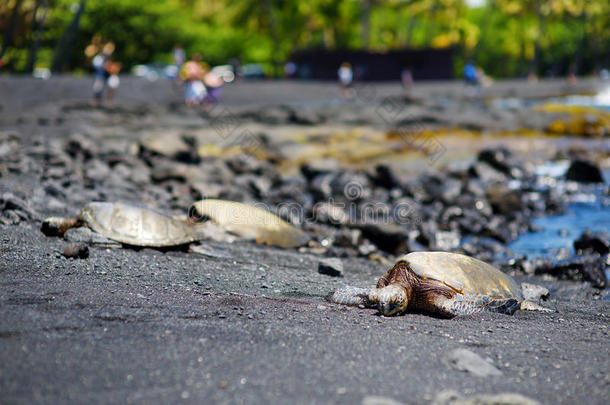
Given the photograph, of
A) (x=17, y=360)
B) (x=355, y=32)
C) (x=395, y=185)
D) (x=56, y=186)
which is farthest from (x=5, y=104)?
(x=355, y=32)

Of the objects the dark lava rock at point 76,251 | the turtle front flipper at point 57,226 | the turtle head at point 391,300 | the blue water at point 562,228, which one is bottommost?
the blue water at point 562,228

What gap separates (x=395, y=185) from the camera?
33.4ft

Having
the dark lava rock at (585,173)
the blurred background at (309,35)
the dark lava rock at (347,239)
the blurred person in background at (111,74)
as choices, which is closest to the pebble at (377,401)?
the dark lava rock at (347,239)

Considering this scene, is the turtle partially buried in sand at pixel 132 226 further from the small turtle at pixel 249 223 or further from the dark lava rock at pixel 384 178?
the dark lava rock at pixel 384 178

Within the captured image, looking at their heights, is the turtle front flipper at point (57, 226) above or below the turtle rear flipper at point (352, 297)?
above

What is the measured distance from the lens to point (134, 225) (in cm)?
500

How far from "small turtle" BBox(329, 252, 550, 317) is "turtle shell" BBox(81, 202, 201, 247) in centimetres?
166

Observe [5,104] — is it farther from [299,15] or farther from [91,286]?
[299,15]

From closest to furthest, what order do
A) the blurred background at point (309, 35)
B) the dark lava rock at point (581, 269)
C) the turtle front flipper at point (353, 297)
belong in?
the turtle front flipper at point (353, 297)
the dark lava rock at point (581, 269)
the blurred background at point (309, 35)

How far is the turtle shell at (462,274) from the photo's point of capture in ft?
13.2

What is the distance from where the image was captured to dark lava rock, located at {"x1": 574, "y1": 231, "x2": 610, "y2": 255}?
6.81 m

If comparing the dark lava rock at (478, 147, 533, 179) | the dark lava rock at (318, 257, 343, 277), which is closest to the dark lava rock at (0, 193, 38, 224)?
the dark lava rock at (318, 257, 343, 277)

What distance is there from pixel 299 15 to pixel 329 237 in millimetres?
35658

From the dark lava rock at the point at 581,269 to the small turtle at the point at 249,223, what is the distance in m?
2.64
